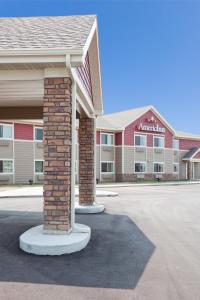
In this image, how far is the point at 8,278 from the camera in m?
4.61

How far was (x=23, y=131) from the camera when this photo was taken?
30.3m

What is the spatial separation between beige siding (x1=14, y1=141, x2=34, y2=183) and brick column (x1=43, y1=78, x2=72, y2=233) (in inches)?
966

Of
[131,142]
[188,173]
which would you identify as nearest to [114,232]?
[131,142]

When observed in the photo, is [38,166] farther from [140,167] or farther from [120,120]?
[140,167]

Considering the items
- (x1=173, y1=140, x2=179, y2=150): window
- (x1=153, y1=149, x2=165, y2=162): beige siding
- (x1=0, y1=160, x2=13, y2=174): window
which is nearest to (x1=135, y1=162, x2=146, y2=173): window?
(x1=153, y1=149, x2=165, y2=162): beige siding

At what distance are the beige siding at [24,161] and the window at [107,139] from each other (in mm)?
9079

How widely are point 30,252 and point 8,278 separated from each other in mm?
1147

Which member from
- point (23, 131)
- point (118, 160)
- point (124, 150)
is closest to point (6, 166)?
point (23, 131)

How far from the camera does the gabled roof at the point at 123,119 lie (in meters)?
36.5

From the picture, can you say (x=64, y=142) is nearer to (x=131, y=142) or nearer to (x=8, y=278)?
(x=8, y=278)

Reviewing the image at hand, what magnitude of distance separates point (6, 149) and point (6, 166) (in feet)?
5.45

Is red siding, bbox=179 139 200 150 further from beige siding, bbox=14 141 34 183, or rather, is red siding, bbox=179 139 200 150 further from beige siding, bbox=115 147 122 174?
beige siding, bbox=14 141 34 183

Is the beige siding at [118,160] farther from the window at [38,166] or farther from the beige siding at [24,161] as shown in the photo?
the beige siding at [24,161]

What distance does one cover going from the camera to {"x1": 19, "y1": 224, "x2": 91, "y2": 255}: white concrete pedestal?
18.7ft
